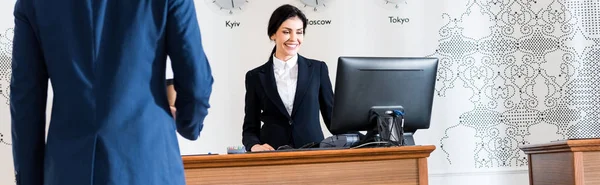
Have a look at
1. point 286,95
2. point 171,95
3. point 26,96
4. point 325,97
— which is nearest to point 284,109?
point 286,95

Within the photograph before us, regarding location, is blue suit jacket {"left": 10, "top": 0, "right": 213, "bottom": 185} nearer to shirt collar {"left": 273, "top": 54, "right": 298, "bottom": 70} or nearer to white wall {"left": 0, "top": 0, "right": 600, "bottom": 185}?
shirt collar {"left": 273, "top": 54, "right": 298, "bottom": 70}

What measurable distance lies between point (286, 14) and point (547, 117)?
184 centimetres

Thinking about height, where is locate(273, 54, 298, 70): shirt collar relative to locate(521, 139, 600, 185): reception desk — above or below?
above

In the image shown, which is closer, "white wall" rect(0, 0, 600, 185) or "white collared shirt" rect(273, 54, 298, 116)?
"white collared shirt" rect(273, 54, 298, 116)

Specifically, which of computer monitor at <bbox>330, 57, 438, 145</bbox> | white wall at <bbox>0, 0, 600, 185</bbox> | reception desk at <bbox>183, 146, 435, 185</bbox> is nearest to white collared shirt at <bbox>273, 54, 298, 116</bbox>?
white wall at <bbox>0, 0, 600, 185</bbox>

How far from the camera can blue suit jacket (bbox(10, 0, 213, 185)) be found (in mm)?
1623

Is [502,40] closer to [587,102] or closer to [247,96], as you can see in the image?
[587,102]

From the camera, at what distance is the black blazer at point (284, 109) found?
3.63m

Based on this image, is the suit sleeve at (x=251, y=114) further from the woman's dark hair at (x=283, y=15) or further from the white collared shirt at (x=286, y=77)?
the woman's dark hair at (x=283, y=15)

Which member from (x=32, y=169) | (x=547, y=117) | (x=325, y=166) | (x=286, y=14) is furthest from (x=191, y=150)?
(x=32, y=169)

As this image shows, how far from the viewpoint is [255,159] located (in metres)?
2.57

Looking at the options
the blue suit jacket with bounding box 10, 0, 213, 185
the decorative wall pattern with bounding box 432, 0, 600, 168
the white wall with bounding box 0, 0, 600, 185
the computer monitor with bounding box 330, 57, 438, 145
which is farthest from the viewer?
the decorative wall pattern with bounding box 432, 0, 600, 168

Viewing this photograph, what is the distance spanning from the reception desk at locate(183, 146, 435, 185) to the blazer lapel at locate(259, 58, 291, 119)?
97cm

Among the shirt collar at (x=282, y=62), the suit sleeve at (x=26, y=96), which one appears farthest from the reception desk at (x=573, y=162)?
the suit sleeve at (x=26, y=96)
